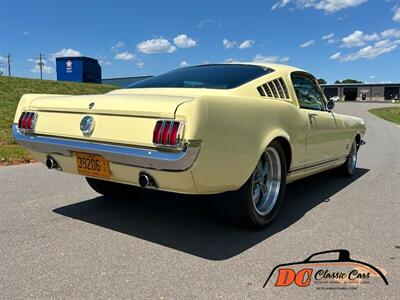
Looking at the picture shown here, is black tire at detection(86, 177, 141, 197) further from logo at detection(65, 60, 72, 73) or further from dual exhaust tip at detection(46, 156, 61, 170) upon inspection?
logo at detection(65, 60, 72, 73)

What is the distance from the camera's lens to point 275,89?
4121 mm

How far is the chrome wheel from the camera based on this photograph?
3.83 metres

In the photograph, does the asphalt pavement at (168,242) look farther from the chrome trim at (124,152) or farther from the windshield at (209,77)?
the windshield at (209,77)

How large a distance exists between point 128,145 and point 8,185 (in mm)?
2834

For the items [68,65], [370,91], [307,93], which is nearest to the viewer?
[307,93]

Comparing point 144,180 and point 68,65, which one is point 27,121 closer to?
point 144,180

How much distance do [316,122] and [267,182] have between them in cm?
109

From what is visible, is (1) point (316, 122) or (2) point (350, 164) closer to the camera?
(1) point (316, 122)

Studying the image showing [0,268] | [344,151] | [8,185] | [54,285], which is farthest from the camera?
[344,151]

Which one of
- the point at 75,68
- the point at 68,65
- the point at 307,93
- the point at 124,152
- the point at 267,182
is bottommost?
the point at 267,182

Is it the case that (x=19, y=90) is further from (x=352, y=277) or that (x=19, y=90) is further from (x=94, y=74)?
(x=352, y=277)

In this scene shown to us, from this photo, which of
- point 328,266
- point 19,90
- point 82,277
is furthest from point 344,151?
point 19,90

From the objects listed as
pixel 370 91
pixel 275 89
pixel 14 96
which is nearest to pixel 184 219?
pixel 275 89

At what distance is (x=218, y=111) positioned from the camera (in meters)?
2.99
